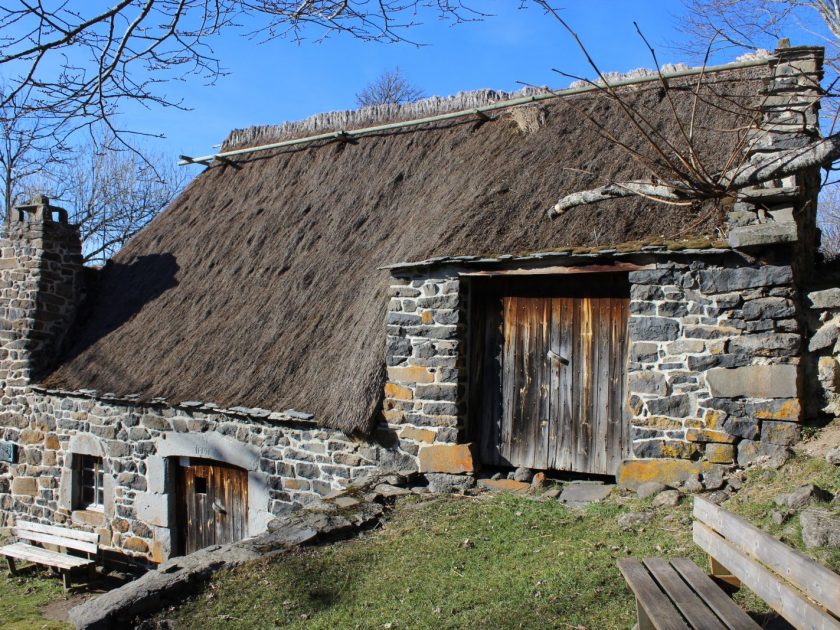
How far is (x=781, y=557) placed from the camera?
289cm

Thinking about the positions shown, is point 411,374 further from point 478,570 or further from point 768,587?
point 768,587

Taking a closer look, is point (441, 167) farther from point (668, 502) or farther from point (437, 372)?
point (668, 502)

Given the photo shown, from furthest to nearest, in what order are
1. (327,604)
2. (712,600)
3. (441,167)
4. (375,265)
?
(441,167) → (375,265) → (327,604) → (712,600)

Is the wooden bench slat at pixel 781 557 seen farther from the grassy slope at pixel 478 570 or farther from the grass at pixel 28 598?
the grass at pixel 28 598

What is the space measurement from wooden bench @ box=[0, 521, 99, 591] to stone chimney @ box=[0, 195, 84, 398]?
1981 millimetres

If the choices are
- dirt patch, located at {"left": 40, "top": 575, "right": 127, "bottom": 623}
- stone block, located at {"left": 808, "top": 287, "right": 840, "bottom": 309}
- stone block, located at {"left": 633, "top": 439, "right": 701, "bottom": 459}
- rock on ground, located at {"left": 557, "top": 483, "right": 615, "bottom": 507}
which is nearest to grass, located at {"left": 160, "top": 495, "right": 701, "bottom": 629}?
rock on ground, located at {"left": 557, "top": 483, "right": 615, "bottom": 507}

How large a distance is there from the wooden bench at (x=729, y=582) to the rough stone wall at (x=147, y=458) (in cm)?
401

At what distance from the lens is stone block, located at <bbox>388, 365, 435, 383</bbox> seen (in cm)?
723

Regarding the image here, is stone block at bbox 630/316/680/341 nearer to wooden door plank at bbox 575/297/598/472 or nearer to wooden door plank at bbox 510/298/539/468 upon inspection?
wooden door plank at bbox 575/297/598/472

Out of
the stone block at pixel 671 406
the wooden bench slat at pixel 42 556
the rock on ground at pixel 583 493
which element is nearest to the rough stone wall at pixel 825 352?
the stone block at pixel 671 406

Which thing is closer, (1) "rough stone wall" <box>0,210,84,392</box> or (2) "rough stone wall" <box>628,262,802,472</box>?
(2) "rough stone wall" <box>628,262,802,472</box>

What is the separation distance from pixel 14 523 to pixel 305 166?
22.4 ft

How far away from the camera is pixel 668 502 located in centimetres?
575

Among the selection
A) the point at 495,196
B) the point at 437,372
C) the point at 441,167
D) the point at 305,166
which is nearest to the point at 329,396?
the point at 437,372
